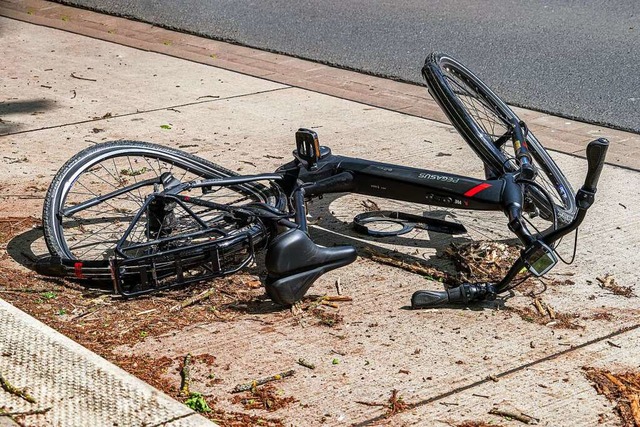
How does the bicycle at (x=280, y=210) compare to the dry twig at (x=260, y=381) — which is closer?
the dry twig at (x=260, y=381)

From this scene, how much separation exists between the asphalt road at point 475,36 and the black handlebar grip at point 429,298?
3351 millimetres

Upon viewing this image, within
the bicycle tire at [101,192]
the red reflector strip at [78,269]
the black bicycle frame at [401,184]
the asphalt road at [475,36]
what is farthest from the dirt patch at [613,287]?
the asphalt road at [475,36]

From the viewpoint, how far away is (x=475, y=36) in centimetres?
962

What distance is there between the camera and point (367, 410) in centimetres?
339

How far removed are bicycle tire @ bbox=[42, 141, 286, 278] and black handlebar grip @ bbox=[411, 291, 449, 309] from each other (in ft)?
2.36

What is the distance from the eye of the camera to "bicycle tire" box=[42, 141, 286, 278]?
442cm

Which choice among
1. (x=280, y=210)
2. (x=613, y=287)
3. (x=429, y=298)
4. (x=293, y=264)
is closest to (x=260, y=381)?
(x=293, y=264)

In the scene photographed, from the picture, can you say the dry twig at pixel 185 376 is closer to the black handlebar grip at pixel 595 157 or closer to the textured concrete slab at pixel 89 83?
the black handlebar grip at pixel 595 157

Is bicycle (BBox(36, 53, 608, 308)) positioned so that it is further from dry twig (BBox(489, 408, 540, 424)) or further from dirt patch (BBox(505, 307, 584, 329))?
dry twig (BBox(489, 408, 540, 424))

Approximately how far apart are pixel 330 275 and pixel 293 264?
58cm

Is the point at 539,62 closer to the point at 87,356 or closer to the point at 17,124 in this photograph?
the point at 17,124

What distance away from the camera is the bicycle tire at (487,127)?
4.81m

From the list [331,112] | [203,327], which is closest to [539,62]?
[331,112]

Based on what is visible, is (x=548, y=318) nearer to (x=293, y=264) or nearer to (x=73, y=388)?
(x=293, y=264)
